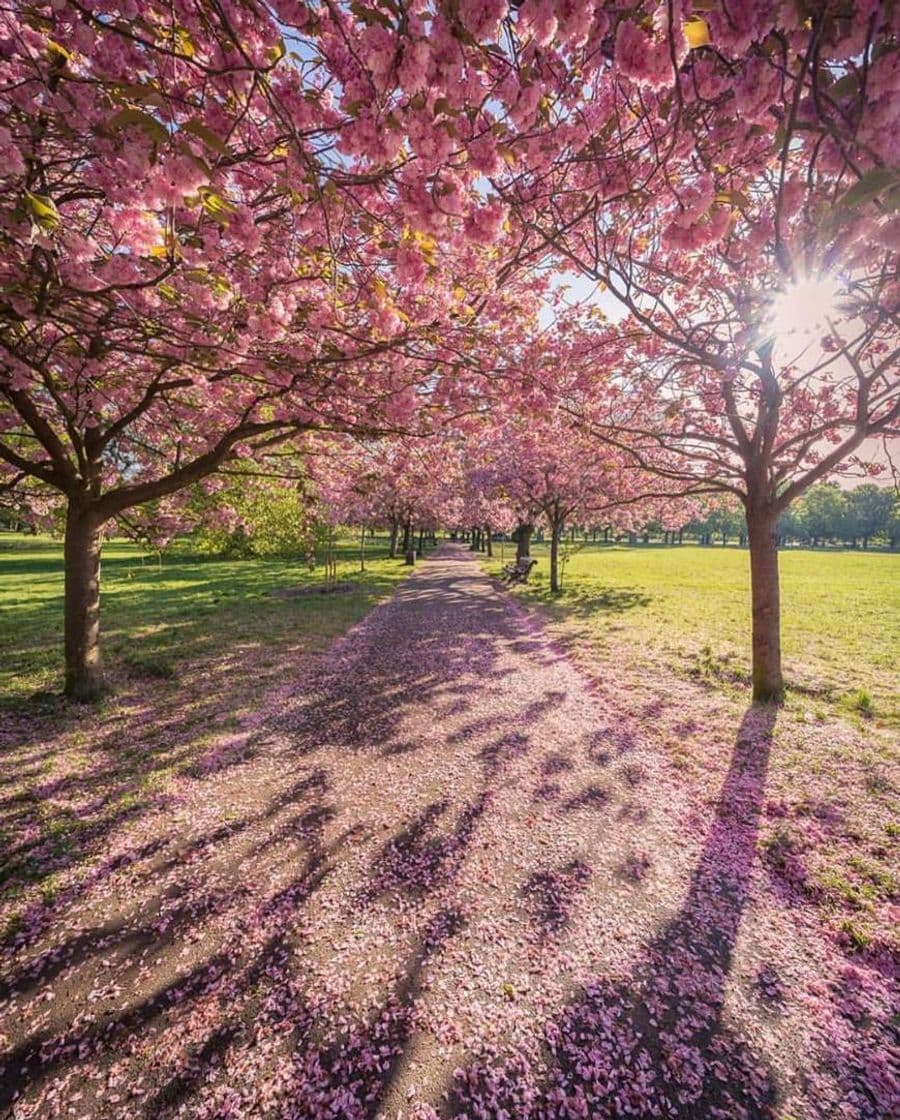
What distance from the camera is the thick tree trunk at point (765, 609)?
8273 mm

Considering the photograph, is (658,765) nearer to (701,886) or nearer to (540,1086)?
(701,886)

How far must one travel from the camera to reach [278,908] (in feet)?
12.5

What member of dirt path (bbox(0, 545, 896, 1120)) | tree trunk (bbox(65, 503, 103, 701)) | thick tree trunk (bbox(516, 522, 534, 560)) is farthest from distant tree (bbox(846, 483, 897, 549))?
tree trunk (bbox(65, 503, 103, 701))

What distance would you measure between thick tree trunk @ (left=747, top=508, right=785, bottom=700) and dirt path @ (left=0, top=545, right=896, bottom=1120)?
3.10 meters

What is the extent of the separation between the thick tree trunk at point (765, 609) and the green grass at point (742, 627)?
116 cm

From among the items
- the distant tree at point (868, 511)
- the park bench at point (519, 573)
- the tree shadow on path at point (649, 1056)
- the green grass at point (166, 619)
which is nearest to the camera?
the tree shadow on path at point (649, 1056)

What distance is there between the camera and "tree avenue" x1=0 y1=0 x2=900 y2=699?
2611 millimetres

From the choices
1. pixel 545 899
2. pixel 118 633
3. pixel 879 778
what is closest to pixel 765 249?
pixel 879 778

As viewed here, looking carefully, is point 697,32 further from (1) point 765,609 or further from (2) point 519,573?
(2) point 519,573

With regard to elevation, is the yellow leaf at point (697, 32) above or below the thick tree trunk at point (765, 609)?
above

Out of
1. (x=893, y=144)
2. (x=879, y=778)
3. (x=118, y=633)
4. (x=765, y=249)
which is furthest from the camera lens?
(x=118, y=633)

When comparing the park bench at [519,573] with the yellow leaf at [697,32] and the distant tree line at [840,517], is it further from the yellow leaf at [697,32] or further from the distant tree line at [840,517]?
the distant tree line at [840,517]

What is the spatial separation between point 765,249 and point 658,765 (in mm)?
6688

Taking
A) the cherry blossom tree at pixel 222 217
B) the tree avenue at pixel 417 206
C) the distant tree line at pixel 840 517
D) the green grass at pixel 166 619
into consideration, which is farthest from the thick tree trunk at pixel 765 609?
the distant tree line at pixel 840 517
